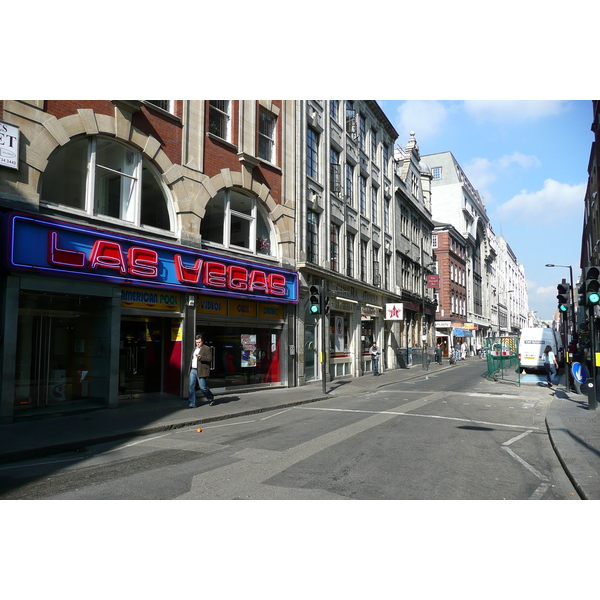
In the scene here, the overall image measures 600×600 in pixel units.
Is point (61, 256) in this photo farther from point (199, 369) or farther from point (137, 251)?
point (199, 369)

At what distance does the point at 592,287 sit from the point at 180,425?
35.3 ft

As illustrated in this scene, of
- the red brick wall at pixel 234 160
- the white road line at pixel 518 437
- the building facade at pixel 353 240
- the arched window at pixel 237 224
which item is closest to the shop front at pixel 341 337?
the building facade at pixel 353 240

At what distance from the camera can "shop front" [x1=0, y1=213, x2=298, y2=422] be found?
10328mm

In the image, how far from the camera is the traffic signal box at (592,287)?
12.4 meters

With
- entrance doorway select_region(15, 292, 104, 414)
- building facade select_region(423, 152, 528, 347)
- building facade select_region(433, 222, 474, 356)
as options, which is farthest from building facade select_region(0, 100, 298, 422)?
building facade select_region(423, 152, 528, 347)

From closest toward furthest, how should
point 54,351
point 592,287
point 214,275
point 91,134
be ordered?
point 54,351 → point 91,134 → point 592,287 → point 214,275

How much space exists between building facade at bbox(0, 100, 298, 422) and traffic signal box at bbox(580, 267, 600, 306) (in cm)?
992

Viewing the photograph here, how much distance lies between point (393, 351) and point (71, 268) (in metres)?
24.3

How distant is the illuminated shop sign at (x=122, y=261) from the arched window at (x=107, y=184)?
78 cm

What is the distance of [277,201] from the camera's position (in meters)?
19.0

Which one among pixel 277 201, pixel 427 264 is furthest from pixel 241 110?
pixel 427 264

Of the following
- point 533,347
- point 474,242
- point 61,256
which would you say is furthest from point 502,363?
point 474,242

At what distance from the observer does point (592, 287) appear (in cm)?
1244

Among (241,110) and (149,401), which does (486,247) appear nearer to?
(241,110)
